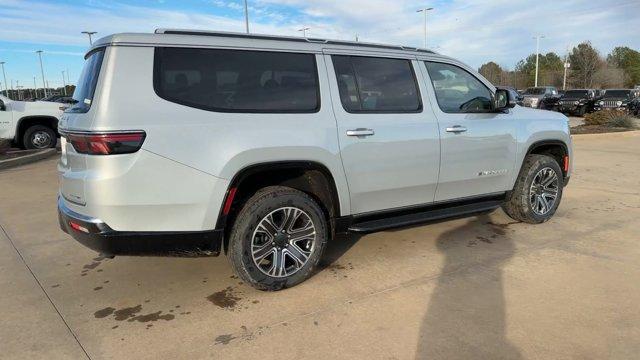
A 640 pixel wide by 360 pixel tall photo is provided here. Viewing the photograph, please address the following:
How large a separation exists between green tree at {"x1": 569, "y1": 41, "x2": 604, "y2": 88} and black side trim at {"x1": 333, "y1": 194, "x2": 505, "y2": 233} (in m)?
75.9

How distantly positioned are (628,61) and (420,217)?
100943mm

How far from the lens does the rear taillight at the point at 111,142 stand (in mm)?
3119

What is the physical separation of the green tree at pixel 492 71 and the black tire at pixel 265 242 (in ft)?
235

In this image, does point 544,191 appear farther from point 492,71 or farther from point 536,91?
point 492,71

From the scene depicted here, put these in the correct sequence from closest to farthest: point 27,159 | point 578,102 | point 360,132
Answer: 1. point 360,132
2. point 27,159
3. point 578,102

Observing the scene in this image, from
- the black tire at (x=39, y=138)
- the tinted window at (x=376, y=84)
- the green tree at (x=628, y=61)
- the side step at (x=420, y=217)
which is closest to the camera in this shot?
the tinted window at (x=376, y=84)

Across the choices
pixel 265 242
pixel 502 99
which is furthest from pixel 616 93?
pixel 265 242

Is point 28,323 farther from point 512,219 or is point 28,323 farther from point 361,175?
point 512,219

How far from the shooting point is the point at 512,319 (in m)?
3.37

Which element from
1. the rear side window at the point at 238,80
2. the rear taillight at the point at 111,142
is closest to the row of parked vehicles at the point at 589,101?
the rear side window at the point at 238,80

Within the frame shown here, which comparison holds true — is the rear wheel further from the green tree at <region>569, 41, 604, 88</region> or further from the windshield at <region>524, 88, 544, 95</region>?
the green tree at <region>569, 41, 604, 88</region>

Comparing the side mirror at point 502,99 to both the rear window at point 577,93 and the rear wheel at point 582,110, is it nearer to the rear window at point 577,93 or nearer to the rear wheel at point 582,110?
the rear wheel at point 582,110

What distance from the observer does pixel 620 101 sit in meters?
25.3

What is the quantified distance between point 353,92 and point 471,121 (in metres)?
1.36
